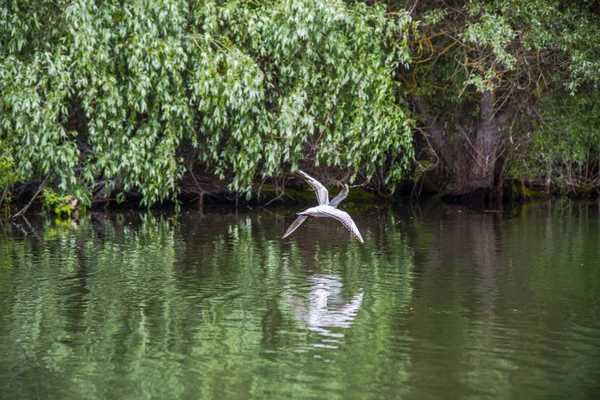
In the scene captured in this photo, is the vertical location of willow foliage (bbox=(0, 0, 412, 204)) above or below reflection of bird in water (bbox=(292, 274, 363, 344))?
above

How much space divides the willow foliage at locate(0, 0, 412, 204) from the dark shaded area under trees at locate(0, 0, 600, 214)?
0.04 m

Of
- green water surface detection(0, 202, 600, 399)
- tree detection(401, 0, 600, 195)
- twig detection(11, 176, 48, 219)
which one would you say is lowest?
green water surface detection(0, 202, 600, 399)

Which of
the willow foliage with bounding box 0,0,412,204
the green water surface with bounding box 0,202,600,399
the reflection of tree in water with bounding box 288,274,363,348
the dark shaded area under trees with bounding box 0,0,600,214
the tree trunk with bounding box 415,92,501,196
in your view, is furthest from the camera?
the tree trunk with bounding box 415,92,501,196

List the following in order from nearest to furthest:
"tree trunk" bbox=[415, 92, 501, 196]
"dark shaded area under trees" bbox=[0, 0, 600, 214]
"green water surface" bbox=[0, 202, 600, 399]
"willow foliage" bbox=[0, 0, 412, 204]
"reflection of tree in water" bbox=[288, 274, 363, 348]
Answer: "green water surface" bbox=[0, 202, 600, 399] → "reflection of tree in water" bbox=[288, 274, 363, 348] → "willow foliage" bbox=[0, 0, 412, 204] → "dark shaded area under trees" bbox=[0, 0, 600, 214] → "tree trunk" bbox=[415, 92, 501, 196]

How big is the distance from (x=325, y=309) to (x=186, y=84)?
36.3 feet

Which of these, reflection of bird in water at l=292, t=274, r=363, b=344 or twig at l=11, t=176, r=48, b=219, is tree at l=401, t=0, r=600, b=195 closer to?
twig at l=11, t=176, r=48, b=219

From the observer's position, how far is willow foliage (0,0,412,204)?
17.8 meters

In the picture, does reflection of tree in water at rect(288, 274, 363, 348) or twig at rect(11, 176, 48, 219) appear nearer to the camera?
reflection of tree in water at rect(288, 274, 363, 348)

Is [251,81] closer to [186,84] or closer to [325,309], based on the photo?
[186,84]

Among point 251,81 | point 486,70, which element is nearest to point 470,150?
point 486,70

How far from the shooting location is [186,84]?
768 inches

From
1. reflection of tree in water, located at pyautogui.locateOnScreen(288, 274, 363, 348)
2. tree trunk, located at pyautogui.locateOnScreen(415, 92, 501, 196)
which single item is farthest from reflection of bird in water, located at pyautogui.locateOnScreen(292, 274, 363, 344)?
tree trunk, located at pyautogui.locateOnScreen(415, 92, 501, 196)

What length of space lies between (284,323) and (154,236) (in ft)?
27.1

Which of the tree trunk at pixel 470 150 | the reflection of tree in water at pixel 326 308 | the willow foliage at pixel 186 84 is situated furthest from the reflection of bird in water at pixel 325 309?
the tree trunk at pixel 470 150
